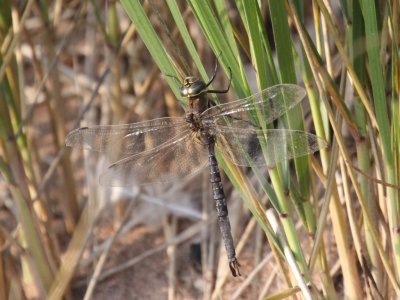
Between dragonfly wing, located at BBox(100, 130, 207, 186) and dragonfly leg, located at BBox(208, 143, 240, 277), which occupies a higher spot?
dragonfly wing, located at BBox(100, 130, 207, 186)

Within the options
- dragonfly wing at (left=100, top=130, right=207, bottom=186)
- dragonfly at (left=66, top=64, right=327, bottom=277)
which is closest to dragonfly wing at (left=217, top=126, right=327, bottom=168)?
dragonfly at (left=66, top=64, right=327, bottom=277)

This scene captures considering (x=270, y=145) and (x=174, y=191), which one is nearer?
(x=270, y=145)

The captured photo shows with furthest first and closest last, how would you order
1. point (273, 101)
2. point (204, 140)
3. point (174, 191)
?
point (174, 191) < point (204, 140) < point (273, 101)

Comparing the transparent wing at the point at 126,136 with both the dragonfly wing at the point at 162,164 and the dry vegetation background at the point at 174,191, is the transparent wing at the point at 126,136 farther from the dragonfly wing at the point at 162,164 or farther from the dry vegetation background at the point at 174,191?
the dry vegetation background at the point at 174,191

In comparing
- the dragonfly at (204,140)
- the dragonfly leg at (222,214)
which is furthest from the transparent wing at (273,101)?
the dragonfly leg at (222,214)

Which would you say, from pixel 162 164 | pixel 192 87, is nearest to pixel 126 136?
pixel 162 164

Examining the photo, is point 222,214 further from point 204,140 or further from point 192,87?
point 192,87

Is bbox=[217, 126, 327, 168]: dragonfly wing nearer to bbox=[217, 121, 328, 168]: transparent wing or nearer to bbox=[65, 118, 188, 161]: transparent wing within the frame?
bbox=[217, 121, 328, 168]: transparent wing
